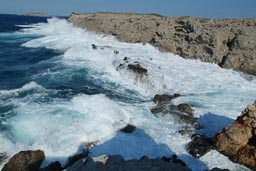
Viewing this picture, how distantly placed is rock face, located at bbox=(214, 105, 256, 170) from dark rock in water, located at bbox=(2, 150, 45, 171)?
26.0 feet

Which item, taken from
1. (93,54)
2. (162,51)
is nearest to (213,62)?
(162,51)

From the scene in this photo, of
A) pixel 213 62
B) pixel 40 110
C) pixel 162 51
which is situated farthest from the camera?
pixel 162 51

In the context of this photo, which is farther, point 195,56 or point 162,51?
point 162,51

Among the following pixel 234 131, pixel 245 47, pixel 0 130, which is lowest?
pixel 0 130

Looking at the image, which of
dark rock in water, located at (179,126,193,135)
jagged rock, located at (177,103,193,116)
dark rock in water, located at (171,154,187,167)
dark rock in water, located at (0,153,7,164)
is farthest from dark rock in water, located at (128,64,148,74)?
dark rock in water, located at (0,153,7,164)

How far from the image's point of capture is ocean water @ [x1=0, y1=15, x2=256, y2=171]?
14.3m

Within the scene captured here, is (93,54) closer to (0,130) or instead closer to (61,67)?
(61,67)

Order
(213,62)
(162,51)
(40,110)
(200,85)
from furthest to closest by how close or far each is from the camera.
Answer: (162,51) < (213,62) < (200,85) < (40,110)

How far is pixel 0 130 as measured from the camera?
15195 mm

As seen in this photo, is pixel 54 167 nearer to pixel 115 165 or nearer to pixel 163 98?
pixel 115 165

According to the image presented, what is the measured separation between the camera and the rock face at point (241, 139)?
1336cm

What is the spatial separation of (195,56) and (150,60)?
5750mm

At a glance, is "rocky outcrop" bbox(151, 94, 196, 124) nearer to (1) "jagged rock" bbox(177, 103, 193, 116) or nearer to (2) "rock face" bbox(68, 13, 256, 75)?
(1) "jagged rock" bbox(177, 103, 193, 116)

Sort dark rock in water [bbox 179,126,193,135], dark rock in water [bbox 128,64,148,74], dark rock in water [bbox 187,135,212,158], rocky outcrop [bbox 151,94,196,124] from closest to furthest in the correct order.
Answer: dark rock in water [bbox 187,135,212,158] < dark rock in water [bbox 179,126,193,135] < rocky outcrop [bbox 151,94,196,124] < dark rock in water [bbox 128,64,148,74]
